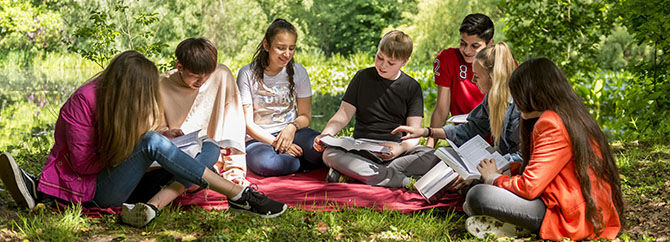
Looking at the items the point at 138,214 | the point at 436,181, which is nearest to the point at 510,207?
the point at 436,181

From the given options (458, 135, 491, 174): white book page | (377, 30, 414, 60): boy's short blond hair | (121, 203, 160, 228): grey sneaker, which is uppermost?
(377, 30, 414, 60): boy's short blond hair

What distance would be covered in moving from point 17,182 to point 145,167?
0.63m

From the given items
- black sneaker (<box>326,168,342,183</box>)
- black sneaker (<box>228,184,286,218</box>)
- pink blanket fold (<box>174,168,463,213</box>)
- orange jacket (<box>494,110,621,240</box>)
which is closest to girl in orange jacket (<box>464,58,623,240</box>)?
orange jacket (<box>494,110,621,240</box>)

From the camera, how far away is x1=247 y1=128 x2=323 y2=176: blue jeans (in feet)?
13.5

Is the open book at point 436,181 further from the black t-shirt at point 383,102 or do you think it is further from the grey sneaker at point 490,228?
the black t-shirt at point 383,102

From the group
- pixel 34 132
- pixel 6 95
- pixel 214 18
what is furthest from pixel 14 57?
pixel 34 132

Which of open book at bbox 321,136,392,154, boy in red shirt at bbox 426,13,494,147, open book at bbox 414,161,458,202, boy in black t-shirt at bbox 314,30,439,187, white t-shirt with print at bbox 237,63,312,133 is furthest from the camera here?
boy in red shirt at bbox 426,13,494,147

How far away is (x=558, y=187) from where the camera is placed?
266cm

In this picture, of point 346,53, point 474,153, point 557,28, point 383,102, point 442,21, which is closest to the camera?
point 474,153

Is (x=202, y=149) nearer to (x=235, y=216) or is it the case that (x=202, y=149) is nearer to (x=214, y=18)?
(x=235, y=216)

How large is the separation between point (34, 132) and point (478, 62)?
17.5 ft

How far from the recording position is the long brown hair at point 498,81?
3.43 m

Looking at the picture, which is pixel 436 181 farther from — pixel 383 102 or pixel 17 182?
pixel 17 182

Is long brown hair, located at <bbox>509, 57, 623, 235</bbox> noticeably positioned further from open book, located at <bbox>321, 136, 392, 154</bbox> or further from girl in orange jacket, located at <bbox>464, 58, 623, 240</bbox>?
open book, located at <bbox>321, 136, 392, 154</bbox>
